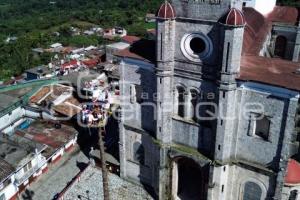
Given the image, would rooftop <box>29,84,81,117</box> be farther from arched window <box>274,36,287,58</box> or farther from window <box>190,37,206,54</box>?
arched window <box>274,36,287,58</box>

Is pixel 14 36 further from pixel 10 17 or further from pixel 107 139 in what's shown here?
pixel 107 139

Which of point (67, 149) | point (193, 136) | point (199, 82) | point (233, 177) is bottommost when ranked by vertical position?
point (67, 149)

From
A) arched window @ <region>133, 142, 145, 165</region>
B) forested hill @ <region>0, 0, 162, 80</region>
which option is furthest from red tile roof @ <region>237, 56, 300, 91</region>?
forested hill @ <region>0, 0, 162, 80</region>

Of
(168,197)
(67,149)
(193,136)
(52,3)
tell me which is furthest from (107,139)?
(52,3)

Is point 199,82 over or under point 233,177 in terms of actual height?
Result: over

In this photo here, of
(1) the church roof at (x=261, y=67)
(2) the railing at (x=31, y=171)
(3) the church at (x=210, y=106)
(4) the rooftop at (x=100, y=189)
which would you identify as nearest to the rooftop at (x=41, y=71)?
(2) the railing at (x=31, y=171)

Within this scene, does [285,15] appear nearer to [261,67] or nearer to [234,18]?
[261,67]

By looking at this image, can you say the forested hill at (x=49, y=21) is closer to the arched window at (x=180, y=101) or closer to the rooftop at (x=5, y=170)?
the rooftop at (x=5, y=170)
